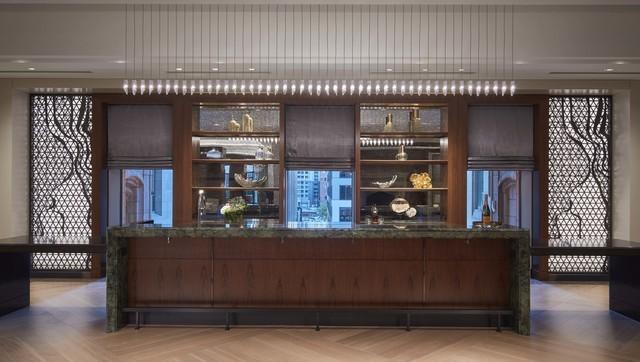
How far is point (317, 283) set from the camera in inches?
205

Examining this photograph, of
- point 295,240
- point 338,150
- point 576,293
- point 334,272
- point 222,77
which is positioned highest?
point 222,77

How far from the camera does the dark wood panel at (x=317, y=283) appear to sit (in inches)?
205

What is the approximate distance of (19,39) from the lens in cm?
575

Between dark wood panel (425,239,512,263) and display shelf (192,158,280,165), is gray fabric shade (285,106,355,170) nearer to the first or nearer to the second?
display shelf (192,158,280,165)

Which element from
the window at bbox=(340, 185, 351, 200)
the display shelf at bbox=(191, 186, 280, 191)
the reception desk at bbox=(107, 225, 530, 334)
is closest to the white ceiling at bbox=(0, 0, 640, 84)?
the display shelf at bbox=(191, 186, 280, 191)

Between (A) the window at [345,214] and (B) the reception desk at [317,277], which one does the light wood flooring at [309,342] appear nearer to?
(B) the reception desk at [317,277]

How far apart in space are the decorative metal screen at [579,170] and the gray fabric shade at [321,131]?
10.7 ft

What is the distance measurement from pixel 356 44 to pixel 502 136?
10.6ft

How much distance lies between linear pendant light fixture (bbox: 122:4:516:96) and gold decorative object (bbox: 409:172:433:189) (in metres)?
1.63

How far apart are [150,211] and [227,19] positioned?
421 centimetres

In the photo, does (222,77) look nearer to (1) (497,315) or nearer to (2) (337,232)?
(2) (337,232)

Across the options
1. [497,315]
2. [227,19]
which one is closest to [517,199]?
[497,315]

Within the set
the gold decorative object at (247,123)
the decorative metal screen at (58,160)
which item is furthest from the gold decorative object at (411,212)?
the decorative metal screen at (58,160)

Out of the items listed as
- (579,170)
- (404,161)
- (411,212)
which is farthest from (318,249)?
(579,170)
